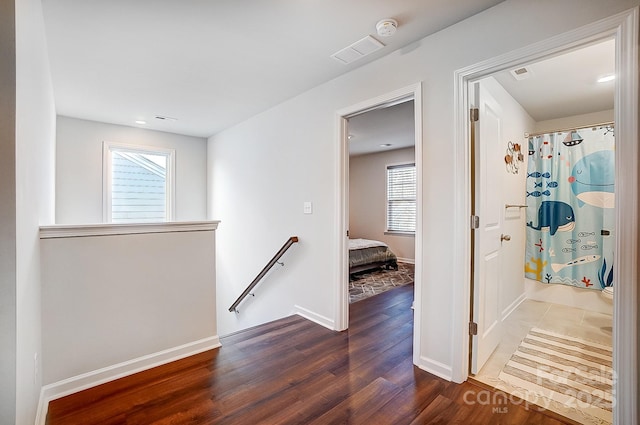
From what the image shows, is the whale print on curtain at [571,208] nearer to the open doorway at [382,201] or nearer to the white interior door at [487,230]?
the white interior door at [487,230]

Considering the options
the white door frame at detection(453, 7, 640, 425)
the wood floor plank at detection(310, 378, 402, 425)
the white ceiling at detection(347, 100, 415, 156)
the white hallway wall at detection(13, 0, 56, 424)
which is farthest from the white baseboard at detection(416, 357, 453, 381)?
the white ceiling at detection(347, 100, 415, 156)

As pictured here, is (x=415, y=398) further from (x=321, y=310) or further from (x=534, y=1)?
(x=534, y=1)

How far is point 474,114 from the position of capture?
200cm

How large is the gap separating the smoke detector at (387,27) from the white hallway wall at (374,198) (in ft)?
14.3

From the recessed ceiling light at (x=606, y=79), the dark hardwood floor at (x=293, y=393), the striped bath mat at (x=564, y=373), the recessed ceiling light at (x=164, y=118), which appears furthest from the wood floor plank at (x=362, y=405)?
the recessed ceiling light at (x=164, y=118)

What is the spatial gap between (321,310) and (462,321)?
141 centimetres

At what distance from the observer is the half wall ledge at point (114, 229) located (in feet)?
5.97

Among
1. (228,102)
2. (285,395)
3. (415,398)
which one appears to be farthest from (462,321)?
(228,102)

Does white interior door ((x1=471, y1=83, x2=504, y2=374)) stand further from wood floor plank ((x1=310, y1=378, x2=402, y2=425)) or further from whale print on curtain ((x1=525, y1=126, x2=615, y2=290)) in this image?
whale print on curtain ((x1=525, y1=126, x2=615, y2=290))

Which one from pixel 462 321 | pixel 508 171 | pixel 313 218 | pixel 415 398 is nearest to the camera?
pixel 415 398

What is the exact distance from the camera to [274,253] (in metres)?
3.64

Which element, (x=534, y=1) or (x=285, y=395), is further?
(x=285, y=395)

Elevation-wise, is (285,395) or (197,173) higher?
(197,173)

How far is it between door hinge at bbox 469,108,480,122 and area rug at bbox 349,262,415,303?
2557 mm
